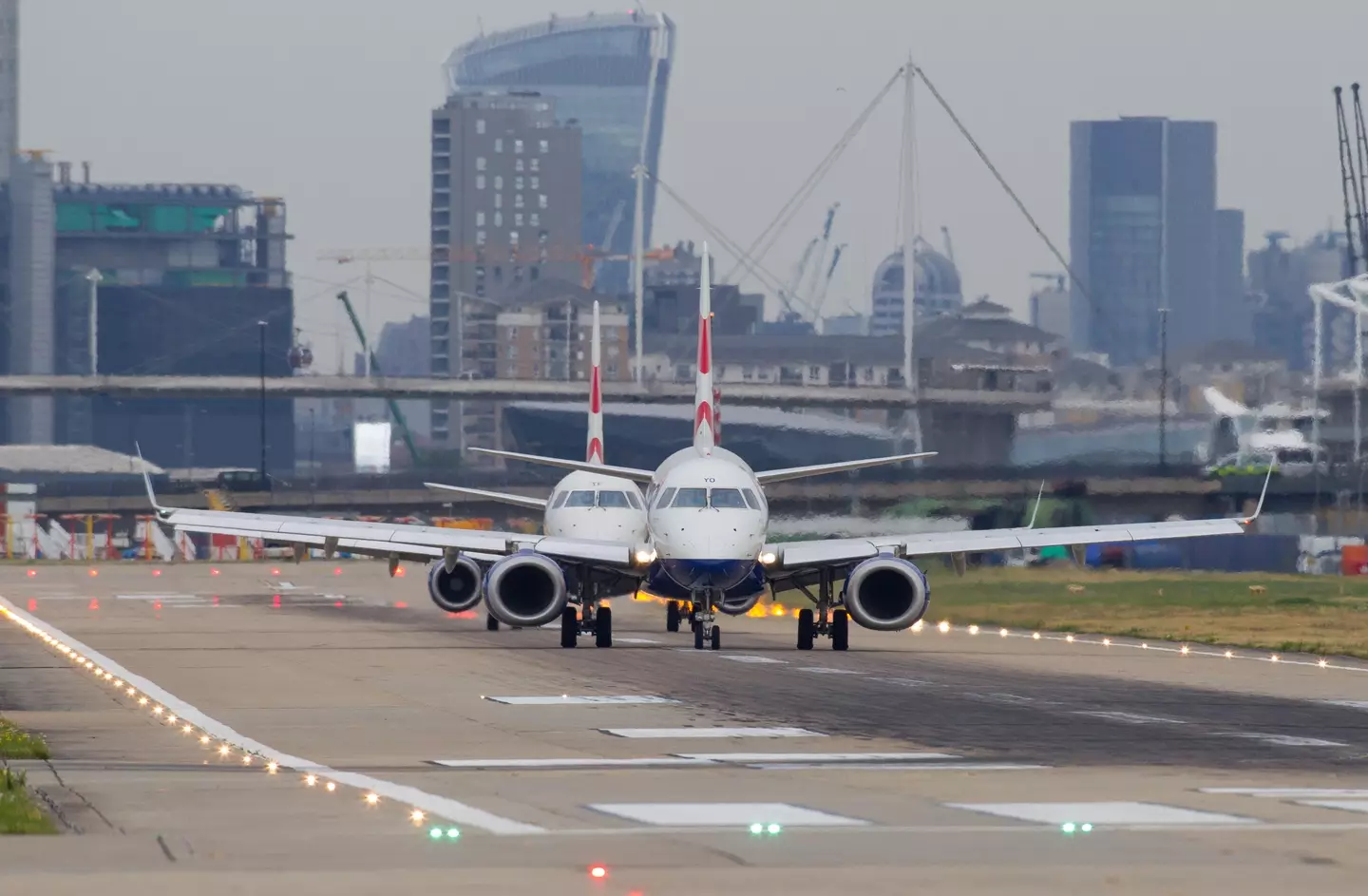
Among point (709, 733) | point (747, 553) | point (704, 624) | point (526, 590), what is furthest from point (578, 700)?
point (526, 590)

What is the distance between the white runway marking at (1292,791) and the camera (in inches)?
769

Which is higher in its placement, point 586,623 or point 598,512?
point 598,512

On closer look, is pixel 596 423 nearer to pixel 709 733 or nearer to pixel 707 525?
pixel 707 525

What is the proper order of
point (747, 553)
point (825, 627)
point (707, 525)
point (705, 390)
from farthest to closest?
1. point (705, 390)
2. point (825, 627)
3. point (747, 553)
4. point (707, 525)

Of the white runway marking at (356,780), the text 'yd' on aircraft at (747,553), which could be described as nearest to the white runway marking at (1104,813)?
the white runway marking at (356,780)

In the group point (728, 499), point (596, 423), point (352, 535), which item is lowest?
point (352, 535)

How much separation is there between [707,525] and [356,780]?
20597 mm

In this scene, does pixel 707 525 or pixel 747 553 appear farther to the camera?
pixel 747 553

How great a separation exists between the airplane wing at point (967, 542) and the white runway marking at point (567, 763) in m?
19.4

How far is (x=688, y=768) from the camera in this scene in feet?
71.9

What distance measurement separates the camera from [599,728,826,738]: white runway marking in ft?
84.1

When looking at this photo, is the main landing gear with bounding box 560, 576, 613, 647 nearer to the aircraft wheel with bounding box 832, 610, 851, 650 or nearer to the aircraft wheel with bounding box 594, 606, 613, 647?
the aircraft wheel with bounding box 594, 606, 613, 647

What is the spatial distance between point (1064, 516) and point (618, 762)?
68254 millimetres

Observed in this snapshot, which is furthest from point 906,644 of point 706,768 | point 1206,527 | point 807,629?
point 706,768
